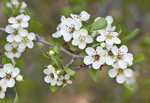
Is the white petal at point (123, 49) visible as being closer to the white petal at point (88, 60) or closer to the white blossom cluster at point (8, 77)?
the white petal at point (88, 60)

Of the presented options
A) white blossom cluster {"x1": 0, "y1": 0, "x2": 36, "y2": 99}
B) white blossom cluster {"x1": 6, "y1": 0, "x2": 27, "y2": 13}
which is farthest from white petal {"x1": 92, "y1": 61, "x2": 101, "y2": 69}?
white blossom cluster {"x1": 6, "y1": 0, "x2": 27, "y2": 13}

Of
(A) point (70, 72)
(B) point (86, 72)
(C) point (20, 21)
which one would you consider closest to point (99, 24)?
(A) point (70, 72)

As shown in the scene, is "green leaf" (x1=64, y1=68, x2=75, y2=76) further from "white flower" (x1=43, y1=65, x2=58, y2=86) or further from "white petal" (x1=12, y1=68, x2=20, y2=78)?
"white petal" (x1=12, y1=68, x2=20, y2=78)

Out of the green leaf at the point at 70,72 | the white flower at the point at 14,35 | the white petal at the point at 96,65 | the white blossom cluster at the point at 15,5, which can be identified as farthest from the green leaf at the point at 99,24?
the white blossom cluster at the point at 15,5

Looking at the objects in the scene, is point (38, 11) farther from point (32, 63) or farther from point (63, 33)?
point (63, 33)

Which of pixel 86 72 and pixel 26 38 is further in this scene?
pixel 86 72

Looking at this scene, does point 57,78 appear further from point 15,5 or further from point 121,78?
point 15,5
